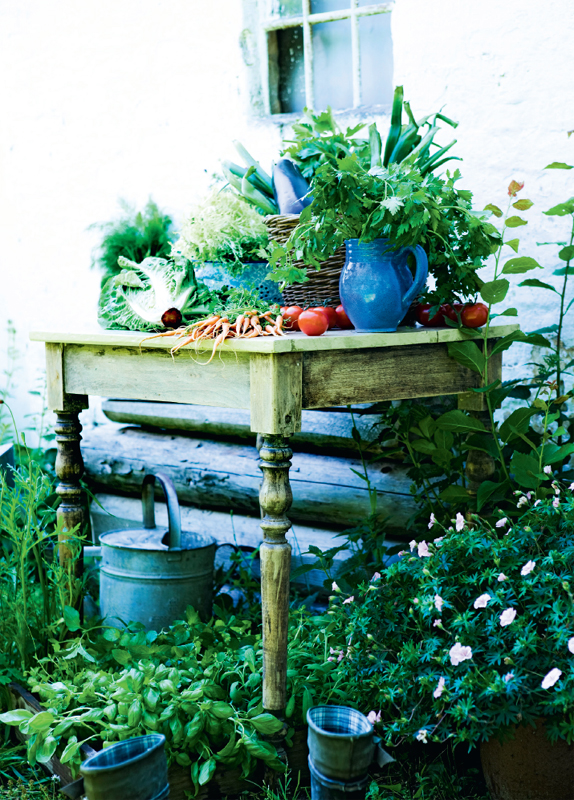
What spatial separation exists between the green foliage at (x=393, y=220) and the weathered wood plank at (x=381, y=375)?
0.22 m

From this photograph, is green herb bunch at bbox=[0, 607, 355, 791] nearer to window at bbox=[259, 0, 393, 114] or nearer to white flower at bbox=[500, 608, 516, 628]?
white flower at bbox=[500, 608, 516, 628]

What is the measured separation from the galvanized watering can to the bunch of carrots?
822 mm

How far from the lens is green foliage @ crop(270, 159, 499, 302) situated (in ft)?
7.11

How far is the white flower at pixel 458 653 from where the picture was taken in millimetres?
1973

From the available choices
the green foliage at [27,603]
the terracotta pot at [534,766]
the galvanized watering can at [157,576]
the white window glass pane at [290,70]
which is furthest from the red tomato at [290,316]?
the white window glass pane at [290,70]

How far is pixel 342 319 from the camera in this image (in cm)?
256

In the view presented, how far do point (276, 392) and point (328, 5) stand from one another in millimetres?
2306

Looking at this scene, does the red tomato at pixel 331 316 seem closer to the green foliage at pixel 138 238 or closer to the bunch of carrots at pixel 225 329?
Answer: the bunch of carrots at pixel 225 329

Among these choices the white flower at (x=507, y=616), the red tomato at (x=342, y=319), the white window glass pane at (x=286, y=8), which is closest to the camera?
the white flower at (x=507, y=616)

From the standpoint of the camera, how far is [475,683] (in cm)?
196

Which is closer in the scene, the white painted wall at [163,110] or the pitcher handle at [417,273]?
the pitcher handle at [417,273]

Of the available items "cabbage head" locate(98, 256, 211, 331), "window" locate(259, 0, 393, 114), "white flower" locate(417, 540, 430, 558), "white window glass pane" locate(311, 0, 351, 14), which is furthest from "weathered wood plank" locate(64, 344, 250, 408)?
"white window glass pane" locate(311, 0, 351, 14)

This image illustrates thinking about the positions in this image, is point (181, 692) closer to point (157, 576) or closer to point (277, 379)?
point (157, 576)

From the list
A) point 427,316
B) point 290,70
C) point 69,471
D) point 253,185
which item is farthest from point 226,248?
point 290,70
